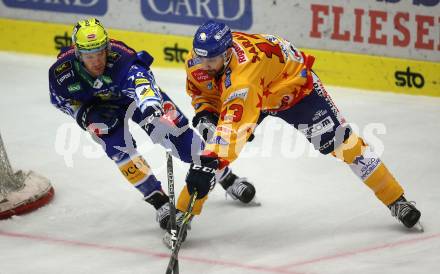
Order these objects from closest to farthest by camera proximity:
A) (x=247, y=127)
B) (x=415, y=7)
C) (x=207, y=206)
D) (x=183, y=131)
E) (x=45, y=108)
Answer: (x=247, y=127)
(x=183, y=131)
(x=207, y=206)
(x=415, y=7)
(x=45, y=108)

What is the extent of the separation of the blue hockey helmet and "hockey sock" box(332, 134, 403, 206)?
97cm

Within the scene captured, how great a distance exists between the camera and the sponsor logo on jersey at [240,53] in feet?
16.0

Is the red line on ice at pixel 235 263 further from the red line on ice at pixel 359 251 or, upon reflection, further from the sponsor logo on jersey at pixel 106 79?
the sponsor logo on jersey at pixel 106 79

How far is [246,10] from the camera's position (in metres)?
8.31

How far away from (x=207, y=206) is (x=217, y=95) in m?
1.01

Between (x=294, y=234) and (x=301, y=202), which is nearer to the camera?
(x=294, y=234)

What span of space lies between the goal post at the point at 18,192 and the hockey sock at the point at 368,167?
1.98 meters

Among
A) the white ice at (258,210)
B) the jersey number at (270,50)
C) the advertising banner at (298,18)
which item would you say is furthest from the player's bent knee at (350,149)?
the advertising banner at (298,18)

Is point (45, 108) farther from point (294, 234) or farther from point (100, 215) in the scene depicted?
point (294, 234)

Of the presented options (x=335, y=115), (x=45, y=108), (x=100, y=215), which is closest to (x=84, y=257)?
(x=100, y=215)

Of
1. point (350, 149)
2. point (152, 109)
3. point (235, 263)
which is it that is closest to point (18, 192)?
point (152, 109)

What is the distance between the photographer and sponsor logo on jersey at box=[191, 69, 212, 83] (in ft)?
16.7

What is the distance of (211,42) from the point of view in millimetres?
4762

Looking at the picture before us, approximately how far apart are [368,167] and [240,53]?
1027 millimetres
